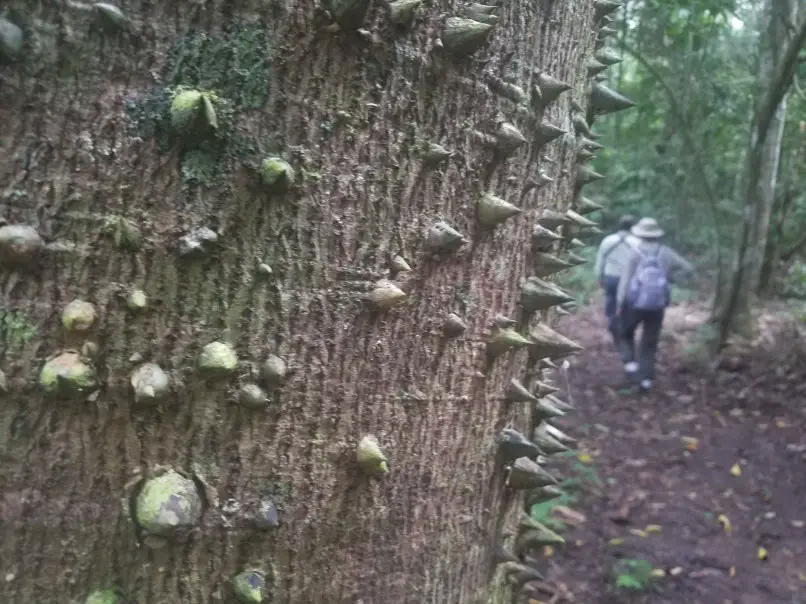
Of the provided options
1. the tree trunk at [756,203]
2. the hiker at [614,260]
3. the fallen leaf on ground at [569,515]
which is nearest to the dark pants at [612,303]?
the hiker at [614,260]

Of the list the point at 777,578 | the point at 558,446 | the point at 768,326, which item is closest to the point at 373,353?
the point at 558,446

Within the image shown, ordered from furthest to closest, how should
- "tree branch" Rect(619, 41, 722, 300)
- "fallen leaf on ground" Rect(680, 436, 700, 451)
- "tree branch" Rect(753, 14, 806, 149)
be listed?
1. "tree branch" Rect(619, 41, 722, 300)
2. "tree branch" Rect(753, 14, 806, 149)
3. "fallen leaf on ground" Rect(680, 436, 700, 451)

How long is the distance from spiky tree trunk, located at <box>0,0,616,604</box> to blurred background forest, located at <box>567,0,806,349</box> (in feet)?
13.3

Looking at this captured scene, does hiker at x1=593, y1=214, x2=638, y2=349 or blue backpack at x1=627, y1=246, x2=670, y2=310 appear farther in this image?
hiker at x1=593, y1=214, x2=638, y2=349

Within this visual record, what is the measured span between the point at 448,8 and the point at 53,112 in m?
0.52

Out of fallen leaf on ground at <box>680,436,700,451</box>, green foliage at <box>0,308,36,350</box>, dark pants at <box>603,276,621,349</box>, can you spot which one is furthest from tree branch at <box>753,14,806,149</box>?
green foliage at <box>0,308,36,350</box>

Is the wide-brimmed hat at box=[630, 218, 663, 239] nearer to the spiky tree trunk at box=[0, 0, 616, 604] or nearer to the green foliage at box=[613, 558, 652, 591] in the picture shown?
the green foliage at box=[613, 558, 652, 591]

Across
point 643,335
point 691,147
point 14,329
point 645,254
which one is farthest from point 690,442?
point 14,329

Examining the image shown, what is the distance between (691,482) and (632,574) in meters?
1.52

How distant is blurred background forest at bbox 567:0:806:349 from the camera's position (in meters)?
7.30

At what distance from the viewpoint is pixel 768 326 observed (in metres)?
8.38

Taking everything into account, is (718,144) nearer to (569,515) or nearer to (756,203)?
(756,203)

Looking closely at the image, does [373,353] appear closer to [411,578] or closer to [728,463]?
[411,578]

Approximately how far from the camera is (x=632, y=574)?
3979 mm
